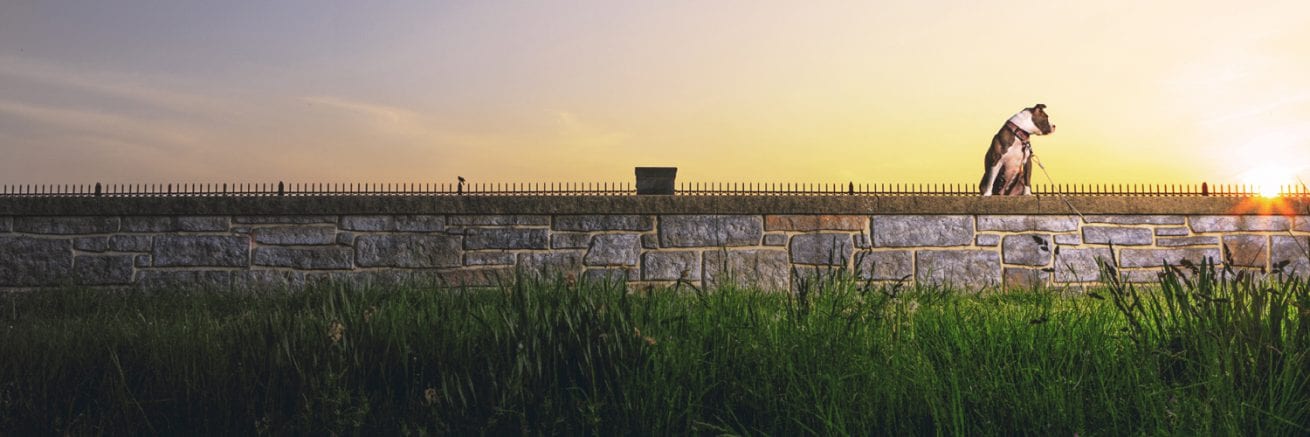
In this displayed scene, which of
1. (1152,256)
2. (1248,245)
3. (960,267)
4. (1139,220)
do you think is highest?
(1139,220)

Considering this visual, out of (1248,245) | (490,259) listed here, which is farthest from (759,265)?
(1248,245)

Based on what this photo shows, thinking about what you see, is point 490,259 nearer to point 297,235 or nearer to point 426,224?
point 426,224

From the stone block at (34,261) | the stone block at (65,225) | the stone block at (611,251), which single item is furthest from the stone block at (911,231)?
the stone block at (34,261)

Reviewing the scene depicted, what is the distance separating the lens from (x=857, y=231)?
812 cm

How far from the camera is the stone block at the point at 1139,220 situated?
8352 mm

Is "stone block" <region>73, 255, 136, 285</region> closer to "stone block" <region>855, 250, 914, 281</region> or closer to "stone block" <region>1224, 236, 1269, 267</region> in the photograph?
"stone block" <region>855, 250, 914, 281</region>

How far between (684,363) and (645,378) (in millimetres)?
232

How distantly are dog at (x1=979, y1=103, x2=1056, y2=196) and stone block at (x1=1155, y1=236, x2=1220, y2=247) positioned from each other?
1467 mm

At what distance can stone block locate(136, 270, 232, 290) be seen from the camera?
26.1 ft

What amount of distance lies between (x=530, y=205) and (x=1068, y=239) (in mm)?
4958

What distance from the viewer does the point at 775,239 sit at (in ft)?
26.2

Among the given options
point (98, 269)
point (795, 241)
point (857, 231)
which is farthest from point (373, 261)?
point (857, 231)

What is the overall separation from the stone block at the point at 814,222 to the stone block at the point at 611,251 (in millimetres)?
1206

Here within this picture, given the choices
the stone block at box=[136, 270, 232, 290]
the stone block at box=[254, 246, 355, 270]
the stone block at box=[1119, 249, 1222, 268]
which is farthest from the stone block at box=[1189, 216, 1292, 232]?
the stone block at box=[136, 270, 232, 290]
